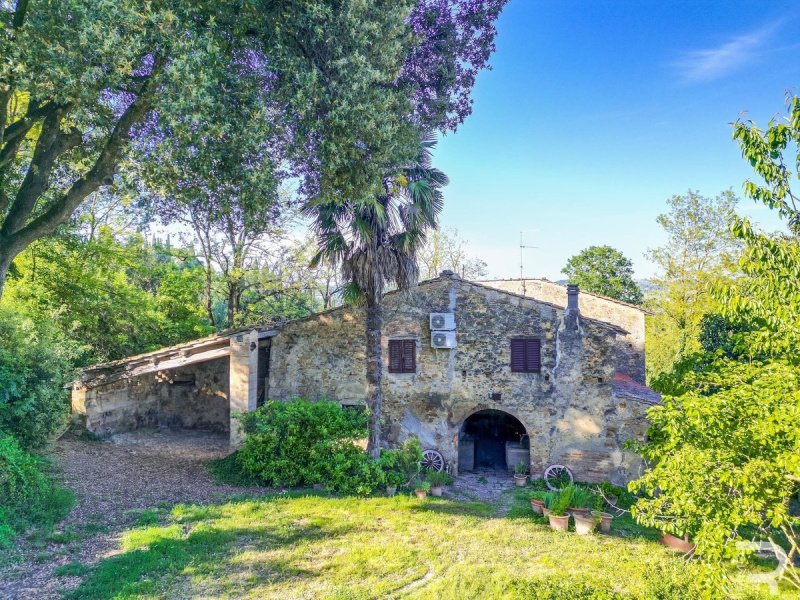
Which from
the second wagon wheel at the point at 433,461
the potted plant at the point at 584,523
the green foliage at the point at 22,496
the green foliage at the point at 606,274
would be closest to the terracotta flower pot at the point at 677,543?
the potted plant at the point at 584,523

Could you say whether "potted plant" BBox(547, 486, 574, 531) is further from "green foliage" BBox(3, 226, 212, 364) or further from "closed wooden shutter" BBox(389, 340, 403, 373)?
"green foliage" BBox(3, 226, 212, 364)

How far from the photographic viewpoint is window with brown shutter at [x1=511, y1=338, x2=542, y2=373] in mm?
14695

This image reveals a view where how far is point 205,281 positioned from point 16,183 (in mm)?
11278

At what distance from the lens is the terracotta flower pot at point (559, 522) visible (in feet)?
33.9

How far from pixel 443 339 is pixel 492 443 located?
221 inches

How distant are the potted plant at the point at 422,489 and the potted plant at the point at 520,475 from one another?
359 cm

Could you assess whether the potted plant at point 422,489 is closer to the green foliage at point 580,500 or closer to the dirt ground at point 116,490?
the dirt ground at point 116,490

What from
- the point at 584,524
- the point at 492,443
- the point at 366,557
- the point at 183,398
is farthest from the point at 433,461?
the point at 183,398

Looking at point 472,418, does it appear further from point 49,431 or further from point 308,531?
point 49,431

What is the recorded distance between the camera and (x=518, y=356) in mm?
14828

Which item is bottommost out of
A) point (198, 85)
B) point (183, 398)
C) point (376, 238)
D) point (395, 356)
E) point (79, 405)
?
point (183, 398)

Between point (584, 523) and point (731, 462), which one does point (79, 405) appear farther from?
point (731, 462)

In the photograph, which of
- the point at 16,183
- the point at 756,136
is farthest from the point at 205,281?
the point at 756,136

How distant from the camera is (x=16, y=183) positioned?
35.1 ft
